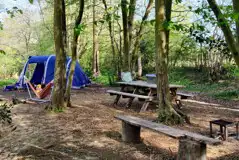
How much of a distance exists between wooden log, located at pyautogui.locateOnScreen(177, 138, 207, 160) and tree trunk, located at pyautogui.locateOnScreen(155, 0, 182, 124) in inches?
86.4

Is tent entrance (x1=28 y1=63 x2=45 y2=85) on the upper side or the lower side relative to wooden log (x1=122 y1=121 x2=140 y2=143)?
upper

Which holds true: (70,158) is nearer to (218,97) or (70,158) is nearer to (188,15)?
(218,97)

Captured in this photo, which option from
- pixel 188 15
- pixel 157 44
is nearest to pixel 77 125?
pixel 157 44

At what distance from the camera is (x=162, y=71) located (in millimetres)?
5699

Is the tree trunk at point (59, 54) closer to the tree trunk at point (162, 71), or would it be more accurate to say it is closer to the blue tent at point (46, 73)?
the tree trunk at point (162, 71)

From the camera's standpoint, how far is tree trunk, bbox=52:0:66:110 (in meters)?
6.97

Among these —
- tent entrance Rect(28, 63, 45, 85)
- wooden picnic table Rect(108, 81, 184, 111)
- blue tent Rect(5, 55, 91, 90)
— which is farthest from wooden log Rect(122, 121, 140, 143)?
tent entrance Rect(28, 63, 45, 85)

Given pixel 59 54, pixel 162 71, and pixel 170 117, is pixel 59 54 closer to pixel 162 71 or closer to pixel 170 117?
pixel 162 71

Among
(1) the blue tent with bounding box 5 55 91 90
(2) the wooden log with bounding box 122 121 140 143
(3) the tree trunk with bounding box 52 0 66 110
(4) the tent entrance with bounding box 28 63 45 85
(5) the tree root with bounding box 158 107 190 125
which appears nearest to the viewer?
(2) the wooden log with bounding box 122 121 140 143

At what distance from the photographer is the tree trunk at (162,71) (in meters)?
5.64

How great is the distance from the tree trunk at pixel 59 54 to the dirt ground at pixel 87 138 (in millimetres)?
379

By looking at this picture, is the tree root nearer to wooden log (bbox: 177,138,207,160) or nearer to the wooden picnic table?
the wooden picnic table

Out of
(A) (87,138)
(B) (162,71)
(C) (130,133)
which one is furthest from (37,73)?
(C) (130,133)

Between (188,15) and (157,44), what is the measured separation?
11.5m
